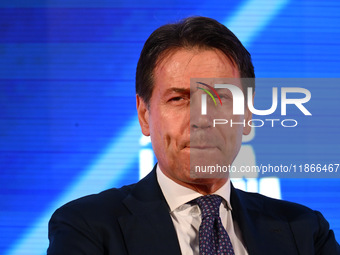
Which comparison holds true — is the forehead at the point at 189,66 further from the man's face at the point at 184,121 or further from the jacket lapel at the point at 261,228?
the jacket lapel at the point at 261,228

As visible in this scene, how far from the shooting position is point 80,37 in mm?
2717

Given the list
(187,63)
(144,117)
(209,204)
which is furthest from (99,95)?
(209,204)

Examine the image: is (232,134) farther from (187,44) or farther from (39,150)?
(39,150)

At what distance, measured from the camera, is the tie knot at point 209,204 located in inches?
65.9

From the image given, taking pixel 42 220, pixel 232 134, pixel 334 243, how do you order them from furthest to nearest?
pixel 42 220, pixel 334 243, pixel 232 134

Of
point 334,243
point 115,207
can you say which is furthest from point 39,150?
point 334,243

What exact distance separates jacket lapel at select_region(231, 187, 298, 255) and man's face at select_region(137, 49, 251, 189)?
0.41ft

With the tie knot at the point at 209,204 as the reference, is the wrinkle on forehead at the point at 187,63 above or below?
above

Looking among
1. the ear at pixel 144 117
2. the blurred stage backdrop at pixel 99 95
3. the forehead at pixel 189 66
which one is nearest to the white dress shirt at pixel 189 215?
the ear at pixel 144 117

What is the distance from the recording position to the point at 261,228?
180 centimetres

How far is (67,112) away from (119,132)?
266 mm

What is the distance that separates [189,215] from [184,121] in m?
0.29

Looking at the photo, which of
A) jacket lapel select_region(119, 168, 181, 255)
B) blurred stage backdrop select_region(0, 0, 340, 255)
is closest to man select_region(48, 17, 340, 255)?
jacket lapel select_region(119, 168, 181, 255)

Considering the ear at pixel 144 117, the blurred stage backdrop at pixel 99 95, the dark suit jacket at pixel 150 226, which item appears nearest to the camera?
the dark suit jacket at pixel 150 226
